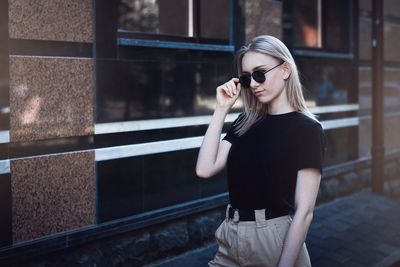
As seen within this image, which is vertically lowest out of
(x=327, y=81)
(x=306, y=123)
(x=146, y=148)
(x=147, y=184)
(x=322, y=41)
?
(x=147, y=184)

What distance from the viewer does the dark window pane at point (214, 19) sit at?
20.2 ft

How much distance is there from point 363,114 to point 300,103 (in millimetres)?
6931

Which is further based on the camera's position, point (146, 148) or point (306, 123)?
point (146, 148)

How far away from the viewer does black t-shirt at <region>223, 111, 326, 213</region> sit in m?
2.40

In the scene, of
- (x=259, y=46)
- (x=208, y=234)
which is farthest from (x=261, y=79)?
(x=208, y=234)

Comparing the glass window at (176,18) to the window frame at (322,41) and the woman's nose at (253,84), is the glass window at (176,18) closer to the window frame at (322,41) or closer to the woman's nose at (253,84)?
the window frame at (322,41)

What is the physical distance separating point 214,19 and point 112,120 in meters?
2.10

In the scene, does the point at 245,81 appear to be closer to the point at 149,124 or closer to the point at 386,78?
the point at 149,124

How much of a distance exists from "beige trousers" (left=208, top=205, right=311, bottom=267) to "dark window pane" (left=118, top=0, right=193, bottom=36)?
10.7 ft

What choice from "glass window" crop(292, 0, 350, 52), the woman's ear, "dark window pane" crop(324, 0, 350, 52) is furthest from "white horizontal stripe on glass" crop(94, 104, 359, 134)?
"dark window pane" crop(324, 0, 350, 52)

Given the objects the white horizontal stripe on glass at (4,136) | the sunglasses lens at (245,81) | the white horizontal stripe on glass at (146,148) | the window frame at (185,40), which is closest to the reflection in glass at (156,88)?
the window frame at (185,40)

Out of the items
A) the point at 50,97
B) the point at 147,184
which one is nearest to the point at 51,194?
the point at 50,97

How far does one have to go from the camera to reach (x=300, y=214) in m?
2.34

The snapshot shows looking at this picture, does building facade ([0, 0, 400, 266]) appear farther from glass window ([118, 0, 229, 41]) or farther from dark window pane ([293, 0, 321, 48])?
dark window pane ([293, 0, 321, 48])
